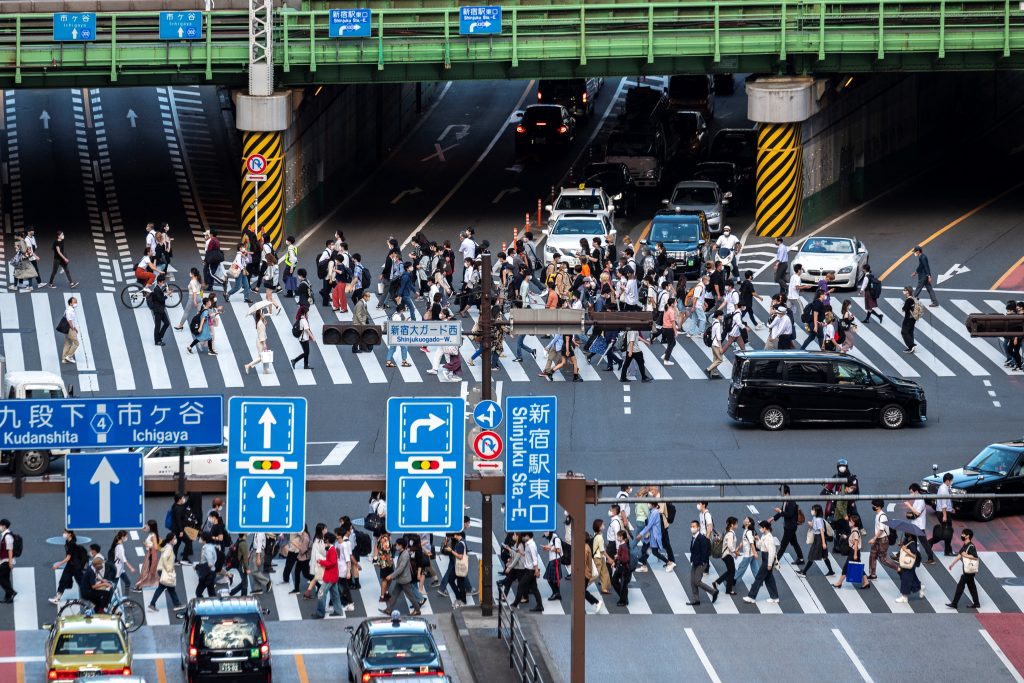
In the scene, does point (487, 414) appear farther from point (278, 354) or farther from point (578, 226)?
point (578, 226)

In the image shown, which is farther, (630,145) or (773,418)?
(630,145)

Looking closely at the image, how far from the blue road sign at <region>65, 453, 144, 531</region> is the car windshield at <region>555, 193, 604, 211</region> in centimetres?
3310

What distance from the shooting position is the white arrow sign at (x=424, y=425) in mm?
27781

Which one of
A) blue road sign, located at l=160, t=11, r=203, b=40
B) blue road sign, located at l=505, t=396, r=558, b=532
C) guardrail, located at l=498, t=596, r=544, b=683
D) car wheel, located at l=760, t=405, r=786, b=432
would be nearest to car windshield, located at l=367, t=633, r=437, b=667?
guardrail, located at l=498, t=596, r=544, b=683

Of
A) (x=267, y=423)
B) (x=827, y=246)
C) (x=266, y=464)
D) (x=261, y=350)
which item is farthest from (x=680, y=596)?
(x=827, y=246)

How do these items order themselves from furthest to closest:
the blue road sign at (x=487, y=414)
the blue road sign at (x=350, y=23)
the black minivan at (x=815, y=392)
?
the blue road sign at (x=350, y=23) < the black minivan at (x=815, y=392) < the blue road sign at (x=487, y=414)

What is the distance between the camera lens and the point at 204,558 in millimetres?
35344

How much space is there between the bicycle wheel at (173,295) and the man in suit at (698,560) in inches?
747

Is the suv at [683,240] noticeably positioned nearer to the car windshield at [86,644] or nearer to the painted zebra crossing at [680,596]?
the painted zebra crossing at [680,596]

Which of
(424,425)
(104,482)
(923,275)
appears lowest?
(104,482)

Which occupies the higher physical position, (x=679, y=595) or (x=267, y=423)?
(x=267, y=423)

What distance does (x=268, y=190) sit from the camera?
190 ft

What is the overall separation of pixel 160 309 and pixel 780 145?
20102 mm

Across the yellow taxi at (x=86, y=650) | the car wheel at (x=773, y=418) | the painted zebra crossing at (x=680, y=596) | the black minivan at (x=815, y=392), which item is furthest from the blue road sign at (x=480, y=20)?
the yellow taxi at (x=86, y=650)
